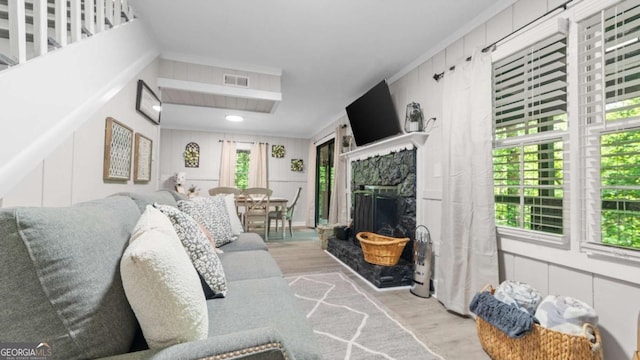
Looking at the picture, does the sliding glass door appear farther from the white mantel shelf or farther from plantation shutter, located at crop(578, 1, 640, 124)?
plantation shutter, located at crop(578, 1, 640, 124)

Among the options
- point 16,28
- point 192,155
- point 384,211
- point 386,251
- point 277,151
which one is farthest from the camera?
point 277,151

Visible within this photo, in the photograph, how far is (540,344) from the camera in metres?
1.32

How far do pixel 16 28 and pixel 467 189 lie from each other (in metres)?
2.62

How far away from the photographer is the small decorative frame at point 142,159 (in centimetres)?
235

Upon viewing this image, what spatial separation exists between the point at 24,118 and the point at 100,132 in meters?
0.71

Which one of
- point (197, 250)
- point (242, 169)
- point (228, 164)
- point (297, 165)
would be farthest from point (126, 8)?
point (297, 165)

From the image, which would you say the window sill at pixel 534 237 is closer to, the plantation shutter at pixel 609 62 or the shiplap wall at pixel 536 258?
the shiplap wall at pixel 536 258

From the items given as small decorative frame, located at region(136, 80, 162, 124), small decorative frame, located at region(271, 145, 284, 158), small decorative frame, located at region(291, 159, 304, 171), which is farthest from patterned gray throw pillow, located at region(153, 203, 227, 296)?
small decorative frame, located at region(291, 159, 304, 171)

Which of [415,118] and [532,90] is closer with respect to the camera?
[532,90]

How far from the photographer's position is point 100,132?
1726 millimetres

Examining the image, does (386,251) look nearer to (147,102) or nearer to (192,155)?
(147,102)

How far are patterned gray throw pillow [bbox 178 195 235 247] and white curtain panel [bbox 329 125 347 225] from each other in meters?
2.34

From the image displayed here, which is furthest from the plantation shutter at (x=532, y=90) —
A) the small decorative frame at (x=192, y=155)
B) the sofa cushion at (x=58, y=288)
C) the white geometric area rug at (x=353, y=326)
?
the small decorative frame at (x=192, y=155)

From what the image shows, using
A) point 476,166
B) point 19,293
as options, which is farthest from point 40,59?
point 476,166
